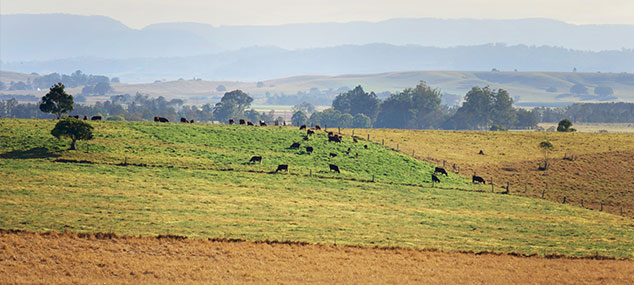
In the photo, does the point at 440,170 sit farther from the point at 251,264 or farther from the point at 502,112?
the point at 502,112

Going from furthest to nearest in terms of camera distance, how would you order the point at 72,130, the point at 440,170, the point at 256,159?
1. the point at 440,170
2. the point at 256,159
3. the point at 72,130

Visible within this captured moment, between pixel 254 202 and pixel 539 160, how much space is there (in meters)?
51.6

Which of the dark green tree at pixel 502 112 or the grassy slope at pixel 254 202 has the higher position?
the dark green tree at pixel 502 112

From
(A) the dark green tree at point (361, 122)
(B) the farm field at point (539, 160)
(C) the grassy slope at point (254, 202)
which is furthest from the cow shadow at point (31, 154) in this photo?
(A) the dark green tree at point (361, 122)

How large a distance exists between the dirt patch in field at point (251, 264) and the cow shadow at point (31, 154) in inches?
1047

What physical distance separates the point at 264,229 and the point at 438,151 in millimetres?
51786

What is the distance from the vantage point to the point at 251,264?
34.4 metres

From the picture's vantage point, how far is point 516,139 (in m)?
102

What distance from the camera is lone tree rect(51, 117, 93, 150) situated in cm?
6200

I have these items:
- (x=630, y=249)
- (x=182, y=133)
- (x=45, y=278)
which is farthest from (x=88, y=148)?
(x=630, y=249)

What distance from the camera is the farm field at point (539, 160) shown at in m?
68.1

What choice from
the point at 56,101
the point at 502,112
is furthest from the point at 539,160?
the point at 502,112

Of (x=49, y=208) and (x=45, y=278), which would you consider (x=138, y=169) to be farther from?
(x=45, y=278)

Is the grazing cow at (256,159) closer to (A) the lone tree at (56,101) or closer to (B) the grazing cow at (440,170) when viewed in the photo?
(B) the grazing cow at (440,170)
